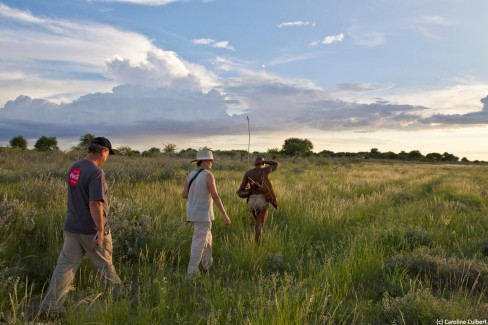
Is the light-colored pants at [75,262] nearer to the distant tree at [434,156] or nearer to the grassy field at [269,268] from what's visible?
the grassy field at [269,268]

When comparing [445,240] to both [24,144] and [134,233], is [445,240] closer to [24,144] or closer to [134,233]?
[134,233]

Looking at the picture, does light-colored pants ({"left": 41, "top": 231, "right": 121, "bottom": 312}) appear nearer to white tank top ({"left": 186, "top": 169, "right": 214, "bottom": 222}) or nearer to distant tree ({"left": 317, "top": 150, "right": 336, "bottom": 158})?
white tank top ({"left": 186, "top": 169, "right": 214, "bottom": 222})

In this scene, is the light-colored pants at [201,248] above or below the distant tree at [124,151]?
below

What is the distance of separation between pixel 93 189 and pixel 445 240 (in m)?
7.07

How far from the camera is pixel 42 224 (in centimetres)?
711

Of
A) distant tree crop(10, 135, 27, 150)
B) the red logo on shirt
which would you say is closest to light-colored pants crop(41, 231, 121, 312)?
the red logo on shirt

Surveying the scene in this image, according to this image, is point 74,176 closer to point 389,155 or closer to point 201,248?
point 201,248

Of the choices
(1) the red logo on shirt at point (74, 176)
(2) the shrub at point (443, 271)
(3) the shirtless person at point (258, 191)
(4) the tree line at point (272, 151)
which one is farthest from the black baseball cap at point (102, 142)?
(4) the tree line at point (272, 151)

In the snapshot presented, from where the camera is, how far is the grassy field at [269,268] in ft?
12.9

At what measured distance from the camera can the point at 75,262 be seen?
470 centimetres

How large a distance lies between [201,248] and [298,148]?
67414mm

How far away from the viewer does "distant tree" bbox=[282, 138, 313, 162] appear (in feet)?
235

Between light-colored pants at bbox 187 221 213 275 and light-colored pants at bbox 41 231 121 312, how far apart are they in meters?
1.31

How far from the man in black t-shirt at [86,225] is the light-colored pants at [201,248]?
1.33 meters
